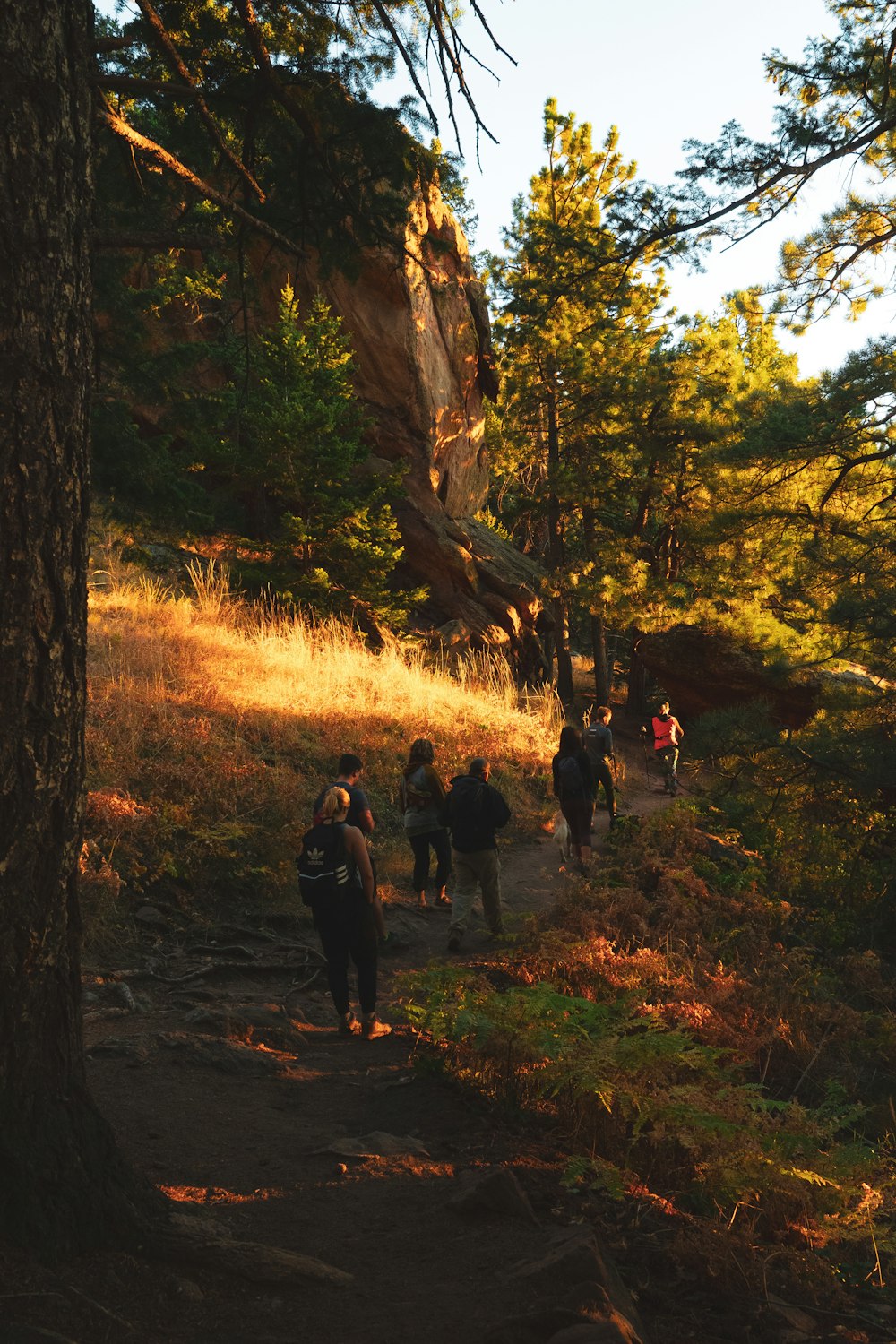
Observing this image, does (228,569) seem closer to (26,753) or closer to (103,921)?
(103,921)

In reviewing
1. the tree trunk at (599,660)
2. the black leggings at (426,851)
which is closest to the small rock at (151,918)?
the black leggings at (426,851)

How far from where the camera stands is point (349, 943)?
22.7 ft

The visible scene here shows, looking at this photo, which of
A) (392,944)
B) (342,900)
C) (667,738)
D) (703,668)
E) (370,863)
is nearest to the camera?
(342,900)

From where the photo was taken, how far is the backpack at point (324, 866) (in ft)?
21.8

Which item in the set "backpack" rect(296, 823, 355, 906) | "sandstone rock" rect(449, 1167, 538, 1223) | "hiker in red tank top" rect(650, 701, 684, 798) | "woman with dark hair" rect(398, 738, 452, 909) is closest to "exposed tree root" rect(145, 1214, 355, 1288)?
"sandstone rock" rect(449, 1167, 538, 1223)

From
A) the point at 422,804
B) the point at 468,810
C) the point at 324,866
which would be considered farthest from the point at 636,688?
the point at 324,866

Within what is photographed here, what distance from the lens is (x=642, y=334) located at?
1141 inches

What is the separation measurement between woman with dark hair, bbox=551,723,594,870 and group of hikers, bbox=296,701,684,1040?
0.03 feet

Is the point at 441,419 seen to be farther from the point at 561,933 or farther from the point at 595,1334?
the point at 595,1334

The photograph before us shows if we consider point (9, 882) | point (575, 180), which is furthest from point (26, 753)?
point (575, 180)

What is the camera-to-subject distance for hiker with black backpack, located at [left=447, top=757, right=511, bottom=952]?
365 inches

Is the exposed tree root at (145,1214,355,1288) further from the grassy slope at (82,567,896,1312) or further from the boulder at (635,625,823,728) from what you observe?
the boulder at (635,625,823,728)

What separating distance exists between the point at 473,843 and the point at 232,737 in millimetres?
3752

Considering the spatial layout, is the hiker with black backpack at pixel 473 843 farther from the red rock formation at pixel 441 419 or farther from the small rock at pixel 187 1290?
the red rock formation at pixel 441 419
